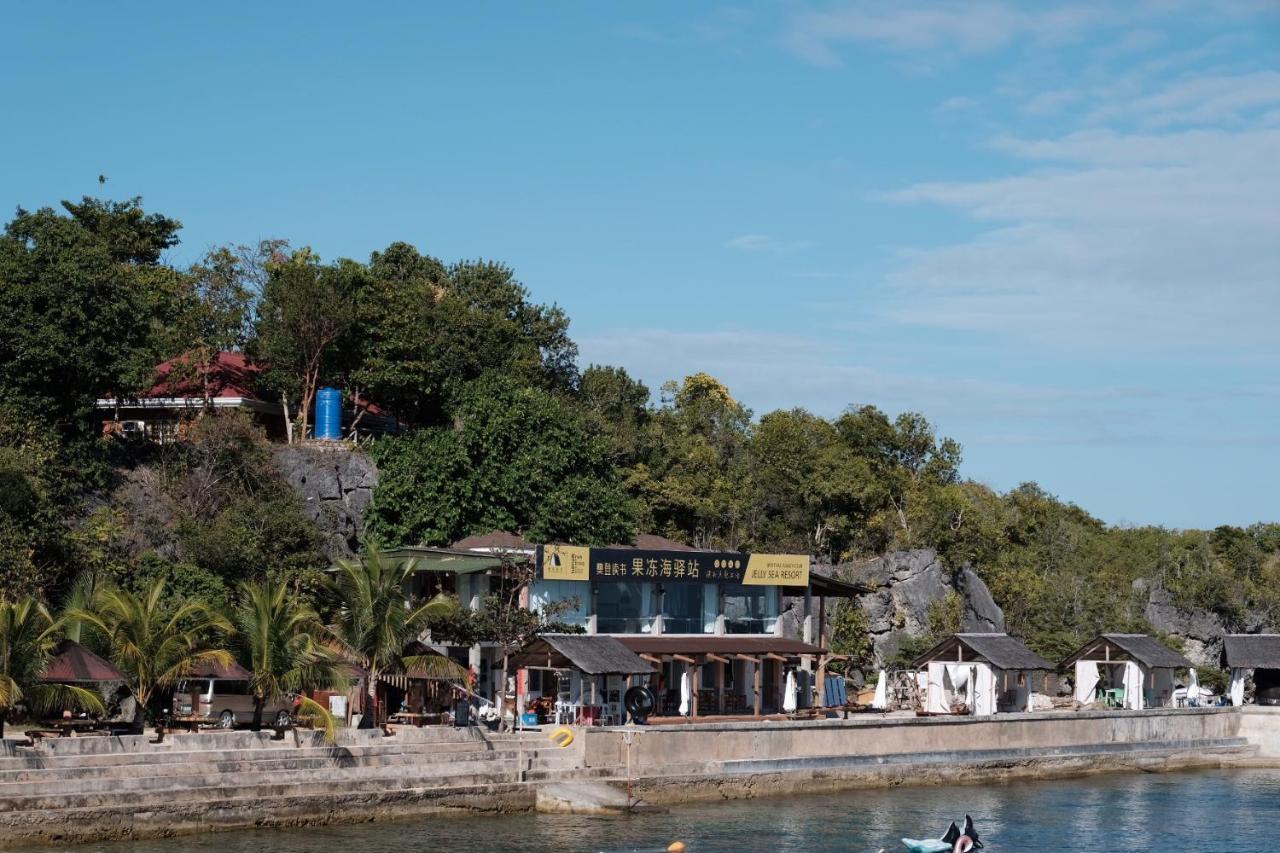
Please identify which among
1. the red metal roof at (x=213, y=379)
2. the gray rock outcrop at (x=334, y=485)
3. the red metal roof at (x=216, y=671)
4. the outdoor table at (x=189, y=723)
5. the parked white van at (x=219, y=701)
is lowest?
the outdoor table at (x=189, y=723)

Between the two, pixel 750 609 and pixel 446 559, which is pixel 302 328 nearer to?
pixel 446 559

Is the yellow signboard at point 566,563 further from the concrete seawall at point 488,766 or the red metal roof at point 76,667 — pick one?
the red metal roof at point 76,667

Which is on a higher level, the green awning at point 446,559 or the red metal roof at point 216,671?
the green awning at point 446,559

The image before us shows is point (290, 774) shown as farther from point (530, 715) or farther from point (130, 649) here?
point (530, 715)

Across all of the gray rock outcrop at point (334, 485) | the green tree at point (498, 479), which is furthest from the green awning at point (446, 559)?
the gray rock outcrop at point (334, 485)

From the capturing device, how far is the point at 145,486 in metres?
54.3

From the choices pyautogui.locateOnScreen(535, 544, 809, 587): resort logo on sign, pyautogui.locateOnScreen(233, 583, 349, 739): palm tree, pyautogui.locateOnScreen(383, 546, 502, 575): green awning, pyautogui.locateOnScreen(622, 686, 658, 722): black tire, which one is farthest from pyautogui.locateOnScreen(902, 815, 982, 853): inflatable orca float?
pyautogui.locateOnScreen(383, 546, 502, 575): green awning

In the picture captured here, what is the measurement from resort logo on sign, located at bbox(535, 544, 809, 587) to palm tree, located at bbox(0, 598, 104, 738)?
1649 cm

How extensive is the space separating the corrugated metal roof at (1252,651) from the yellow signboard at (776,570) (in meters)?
20.1

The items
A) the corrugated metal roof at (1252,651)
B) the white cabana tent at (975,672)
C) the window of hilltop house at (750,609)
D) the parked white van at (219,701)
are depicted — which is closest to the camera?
the parked white van at (219,701)

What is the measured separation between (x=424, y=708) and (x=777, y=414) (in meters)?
38.2

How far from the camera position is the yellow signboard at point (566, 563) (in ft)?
159

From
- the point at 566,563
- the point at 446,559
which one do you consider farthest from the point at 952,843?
the point at 446,559

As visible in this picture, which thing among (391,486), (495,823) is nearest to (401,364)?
(391,486)
